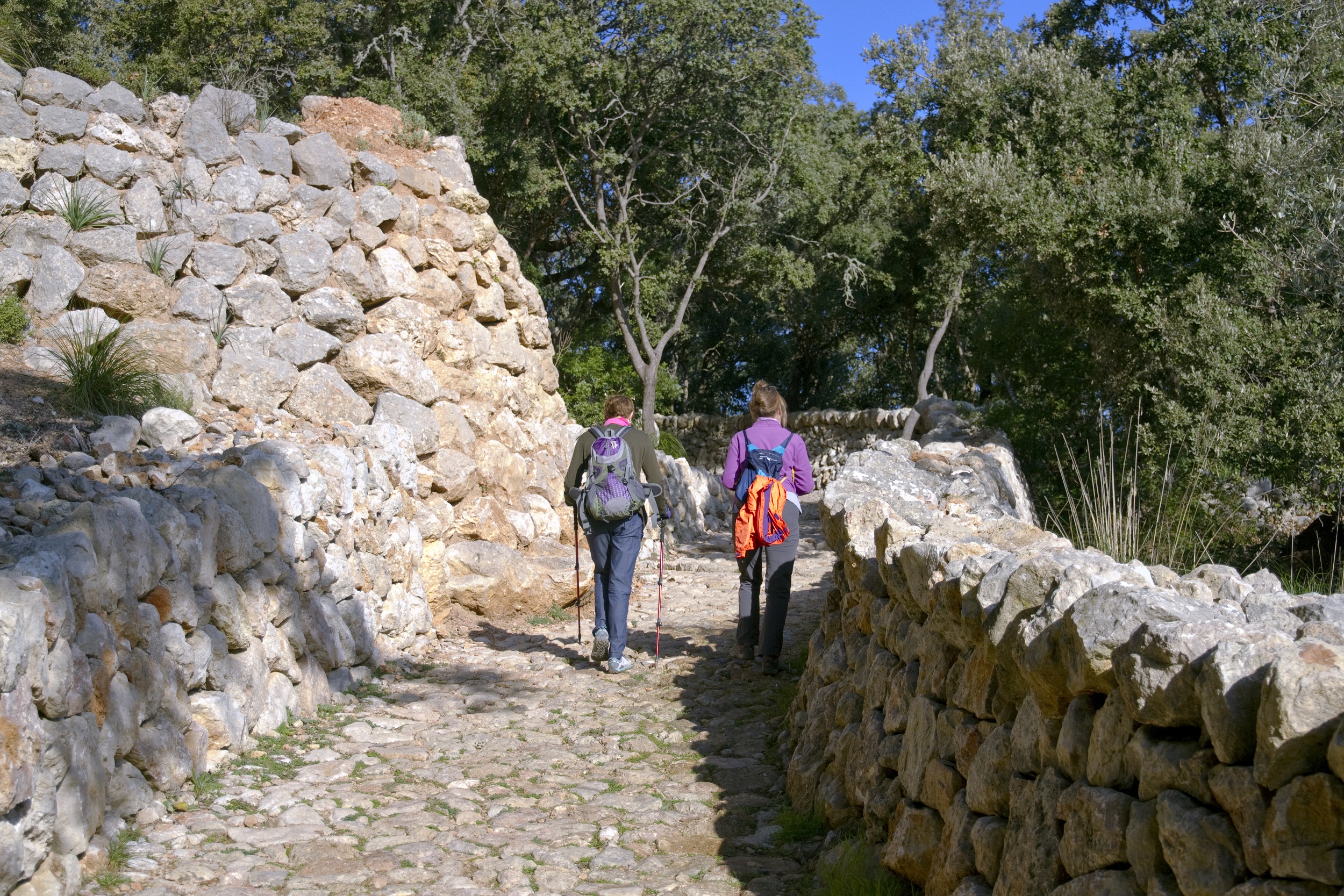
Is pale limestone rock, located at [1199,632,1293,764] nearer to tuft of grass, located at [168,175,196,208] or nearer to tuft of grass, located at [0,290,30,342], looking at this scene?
tuft of grass, located at [0,290,30,342]

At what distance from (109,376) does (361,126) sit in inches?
233

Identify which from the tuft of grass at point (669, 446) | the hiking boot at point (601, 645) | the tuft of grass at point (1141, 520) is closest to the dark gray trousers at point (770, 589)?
the hiking boot at point (601, 645)

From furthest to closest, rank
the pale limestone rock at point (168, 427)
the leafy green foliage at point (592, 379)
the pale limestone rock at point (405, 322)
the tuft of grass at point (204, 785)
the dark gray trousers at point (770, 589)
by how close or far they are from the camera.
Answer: the leafy green foliage at point (592, 379) → the pale limestone rock at point (405, 322) → the dark gray trousers at point (770, 589) → the pale limestone rock at point (168, 427) → the tuft of grass at point (204, 785)

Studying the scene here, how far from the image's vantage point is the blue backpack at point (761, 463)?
21.8 feet

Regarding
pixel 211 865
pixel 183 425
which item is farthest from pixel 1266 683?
pixel 183 425

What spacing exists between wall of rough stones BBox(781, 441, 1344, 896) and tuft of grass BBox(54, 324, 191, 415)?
4.67 meters

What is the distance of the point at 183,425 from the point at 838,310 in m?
18.2

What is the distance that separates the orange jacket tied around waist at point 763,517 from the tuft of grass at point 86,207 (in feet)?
19.0

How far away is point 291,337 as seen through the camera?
9.03 metres

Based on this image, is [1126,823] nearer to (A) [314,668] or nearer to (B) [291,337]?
(A) [314,668]

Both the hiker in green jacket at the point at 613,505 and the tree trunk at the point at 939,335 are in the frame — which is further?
the tree trunk at the point at 939,335

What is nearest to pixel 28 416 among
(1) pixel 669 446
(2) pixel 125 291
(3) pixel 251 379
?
(3) pixel 251 379

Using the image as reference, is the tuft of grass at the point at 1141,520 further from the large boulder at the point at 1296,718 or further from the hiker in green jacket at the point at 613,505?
the large boulder at the point at 1296,718

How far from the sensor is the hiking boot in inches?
289
